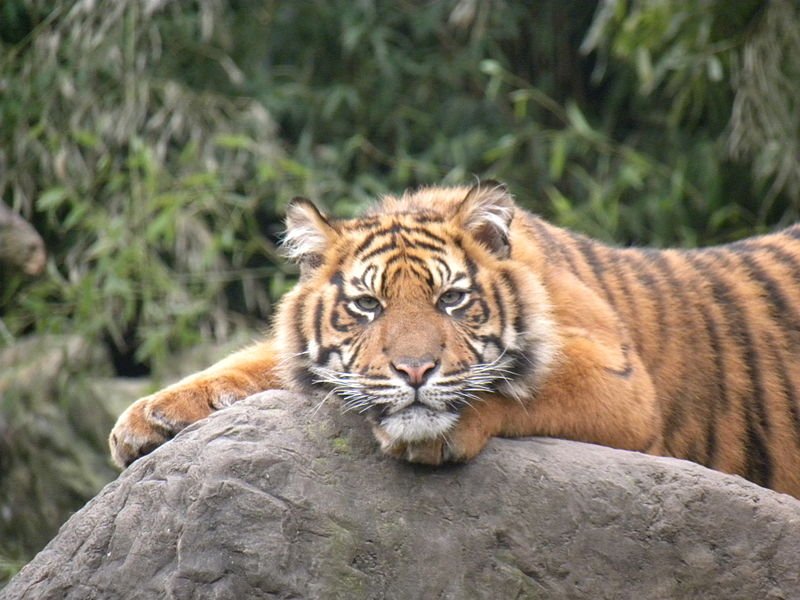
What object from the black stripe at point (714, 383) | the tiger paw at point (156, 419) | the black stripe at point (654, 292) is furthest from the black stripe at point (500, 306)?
the black stripe at point (714, 383)

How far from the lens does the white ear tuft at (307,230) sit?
3812 mm

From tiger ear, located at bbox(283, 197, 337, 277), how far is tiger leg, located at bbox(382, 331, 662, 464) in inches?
29.7

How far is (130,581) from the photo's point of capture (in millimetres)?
3180

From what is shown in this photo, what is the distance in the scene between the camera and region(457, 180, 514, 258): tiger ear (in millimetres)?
3730

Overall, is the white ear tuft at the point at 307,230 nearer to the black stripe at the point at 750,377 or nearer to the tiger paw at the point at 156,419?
the tiger paw at the point at 156,419

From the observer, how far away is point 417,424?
3.22 metres

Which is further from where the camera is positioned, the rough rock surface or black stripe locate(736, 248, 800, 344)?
black stripe locate(736, 248, 800, 344)

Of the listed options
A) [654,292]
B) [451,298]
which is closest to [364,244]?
→ [451,298]

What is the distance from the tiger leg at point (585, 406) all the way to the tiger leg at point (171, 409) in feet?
2.72

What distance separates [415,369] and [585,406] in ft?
2.19

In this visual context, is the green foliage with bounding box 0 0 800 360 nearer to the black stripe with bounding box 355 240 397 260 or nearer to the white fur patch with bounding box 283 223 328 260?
the white fur patch with bounding box 283 223 328 260

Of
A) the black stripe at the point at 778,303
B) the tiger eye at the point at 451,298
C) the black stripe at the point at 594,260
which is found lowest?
the black stripe at the point at 778,303

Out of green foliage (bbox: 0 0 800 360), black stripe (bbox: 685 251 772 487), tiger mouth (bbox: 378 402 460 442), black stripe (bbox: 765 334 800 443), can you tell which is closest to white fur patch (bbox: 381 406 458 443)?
tiger mouth (bbox: 378 402 460 442)

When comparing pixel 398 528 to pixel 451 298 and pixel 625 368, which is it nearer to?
pixel 451 298
